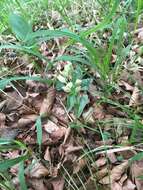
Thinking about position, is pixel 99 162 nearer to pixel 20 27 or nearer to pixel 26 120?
pixel 26 120

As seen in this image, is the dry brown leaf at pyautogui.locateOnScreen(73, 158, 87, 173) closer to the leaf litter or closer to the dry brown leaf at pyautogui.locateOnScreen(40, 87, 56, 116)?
the leaf litter

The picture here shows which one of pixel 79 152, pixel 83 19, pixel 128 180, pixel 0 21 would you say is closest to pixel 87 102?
pixel 79 152

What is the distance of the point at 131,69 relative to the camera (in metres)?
1.55

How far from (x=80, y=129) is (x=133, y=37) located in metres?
0.58

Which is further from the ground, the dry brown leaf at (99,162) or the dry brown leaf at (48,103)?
the dry brown leaf at (48,103)

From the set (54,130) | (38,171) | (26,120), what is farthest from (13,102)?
(38,171)

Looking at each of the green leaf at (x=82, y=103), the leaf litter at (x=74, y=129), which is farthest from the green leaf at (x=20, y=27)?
the green leaf at (x=82, y=103)

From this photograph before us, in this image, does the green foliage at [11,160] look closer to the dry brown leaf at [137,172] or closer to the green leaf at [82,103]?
the green leaf at [82,103]

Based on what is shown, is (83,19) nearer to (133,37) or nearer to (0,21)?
(133,37)

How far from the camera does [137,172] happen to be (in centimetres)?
128

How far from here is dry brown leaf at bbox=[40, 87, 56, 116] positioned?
1.49 m

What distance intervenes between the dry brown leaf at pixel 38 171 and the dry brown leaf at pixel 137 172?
30 cm

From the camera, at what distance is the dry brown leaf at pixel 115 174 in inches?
50.8

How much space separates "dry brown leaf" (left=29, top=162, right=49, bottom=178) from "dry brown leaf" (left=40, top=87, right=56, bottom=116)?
0.22 m
